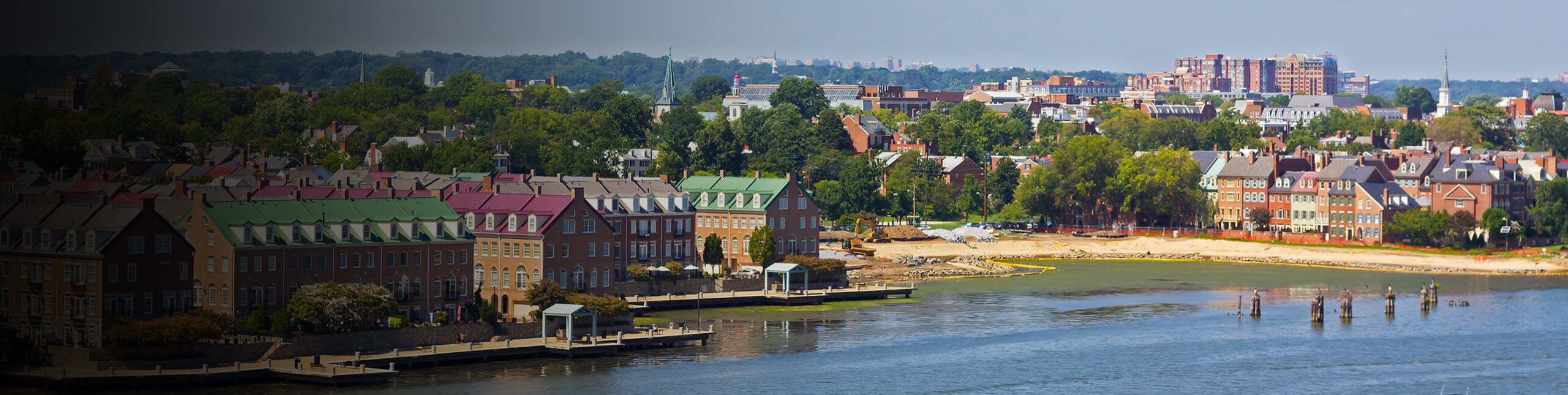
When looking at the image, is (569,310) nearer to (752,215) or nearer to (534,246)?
(534,246)

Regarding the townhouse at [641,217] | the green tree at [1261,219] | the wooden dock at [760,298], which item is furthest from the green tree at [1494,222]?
the townhouse at [641,217]

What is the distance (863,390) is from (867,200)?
70.4 metres

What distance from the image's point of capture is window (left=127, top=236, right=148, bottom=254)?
59.1m

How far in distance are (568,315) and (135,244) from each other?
14.7m

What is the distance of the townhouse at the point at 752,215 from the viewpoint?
93.4m

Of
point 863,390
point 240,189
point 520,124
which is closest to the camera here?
point 863,390

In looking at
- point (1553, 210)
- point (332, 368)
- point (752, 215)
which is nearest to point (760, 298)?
point (752, 215)

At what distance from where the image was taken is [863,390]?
202ft

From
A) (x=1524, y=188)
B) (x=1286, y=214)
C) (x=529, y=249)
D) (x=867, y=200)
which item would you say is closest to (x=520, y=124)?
(x=867, y=200)

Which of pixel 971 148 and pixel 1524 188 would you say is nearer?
pixel 1524 188

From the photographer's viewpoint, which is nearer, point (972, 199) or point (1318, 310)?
point (1318, 310)

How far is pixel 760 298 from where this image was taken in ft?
281

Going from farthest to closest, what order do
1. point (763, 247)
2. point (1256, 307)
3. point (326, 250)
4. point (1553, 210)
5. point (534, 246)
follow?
point (1553, 210) → point (763, 247) → point (1256, 307) → point (534, 246) → point (326, 250)

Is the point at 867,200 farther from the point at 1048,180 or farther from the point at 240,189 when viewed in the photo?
the point at 240,189
